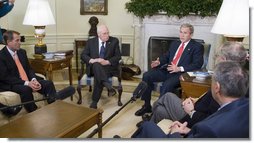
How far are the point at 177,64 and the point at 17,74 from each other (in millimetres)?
1627

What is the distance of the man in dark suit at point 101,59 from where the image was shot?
316 centimetres

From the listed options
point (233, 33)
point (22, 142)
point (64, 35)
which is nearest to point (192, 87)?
point (233, 33)

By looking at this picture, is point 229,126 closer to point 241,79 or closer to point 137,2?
point 241,79

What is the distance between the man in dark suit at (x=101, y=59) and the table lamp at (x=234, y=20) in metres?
1.24

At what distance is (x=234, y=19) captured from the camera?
2400 millimetres

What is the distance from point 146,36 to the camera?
14.2 ft

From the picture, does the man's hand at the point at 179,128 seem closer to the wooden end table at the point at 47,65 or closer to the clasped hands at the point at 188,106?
the clasped hands at the point at 188,106

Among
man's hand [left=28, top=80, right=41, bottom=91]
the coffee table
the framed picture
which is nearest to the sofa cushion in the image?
man's hand [left=28, top=80, right=41, bottom=91]

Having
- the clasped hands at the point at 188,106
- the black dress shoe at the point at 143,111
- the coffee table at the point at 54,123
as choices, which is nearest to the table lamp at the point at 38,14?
the coffee table at the point at 54,123

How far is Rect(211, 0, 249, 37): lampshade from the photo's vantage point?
2.33 meters

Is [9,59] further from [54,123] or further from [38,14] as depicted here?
[54,123]

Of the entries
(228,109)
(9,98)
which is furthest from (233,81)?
(9,98)

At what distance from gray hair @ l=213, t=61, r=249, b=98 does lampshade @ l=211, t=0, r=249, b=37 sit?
989 mm

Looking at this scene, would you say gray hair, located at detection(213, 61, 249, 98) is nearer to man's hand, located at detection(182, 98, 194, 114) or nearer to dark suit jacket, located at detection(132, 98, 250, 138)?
dark suit jacket, located at detection(132, 98, 250, 138)
